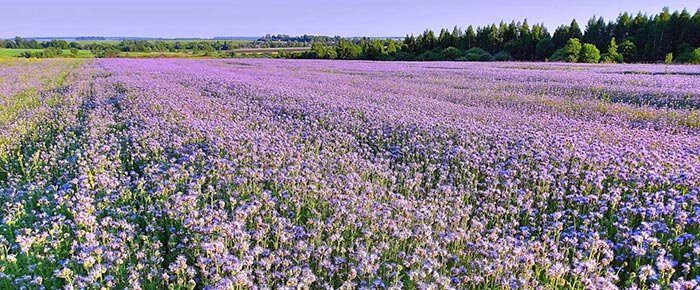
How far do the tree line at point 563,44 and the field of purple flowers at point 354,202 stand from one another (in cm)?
3042

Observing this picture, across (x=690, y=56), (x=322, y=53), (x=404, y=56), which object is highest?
(x=322, y=53)

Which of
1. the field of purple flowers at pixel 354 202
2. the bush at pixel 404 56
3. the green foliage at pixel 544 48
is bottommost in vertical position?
the field of purple flowers at pixel 354 202

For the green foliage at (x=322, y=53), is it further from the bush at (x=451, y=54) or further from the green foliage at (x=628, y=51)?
the green foliage at (x=628, y=51)

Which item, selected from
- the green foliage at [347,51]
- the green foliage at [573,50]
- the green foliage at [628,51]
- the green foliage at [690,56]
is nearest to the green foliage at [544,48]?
the green foliage at [628,51]

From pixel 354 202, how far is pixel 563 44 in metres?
45.2

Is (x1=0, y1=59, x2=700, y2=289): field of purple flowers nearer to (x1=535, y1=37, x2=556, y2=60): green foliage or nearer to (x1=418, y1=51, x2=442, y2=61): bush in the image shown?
(x1=535, y1=37, x2=556, y2=60): green foliage

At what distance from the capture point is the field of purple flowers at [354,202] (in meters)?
2.86

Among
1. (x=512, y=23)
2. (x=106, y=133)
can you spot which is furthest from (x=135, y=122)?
(x=512, y=23)

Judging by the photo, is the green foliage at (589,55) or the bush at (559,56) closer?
the green foliage at (589,55)

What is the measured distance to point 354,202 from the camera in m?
3.72

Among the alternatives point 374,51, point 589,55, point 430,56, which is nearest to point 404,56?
point 430,56

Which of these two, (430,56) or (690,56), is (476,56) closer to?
(430,56)

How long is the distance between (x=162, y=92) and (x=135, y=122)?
386 cm

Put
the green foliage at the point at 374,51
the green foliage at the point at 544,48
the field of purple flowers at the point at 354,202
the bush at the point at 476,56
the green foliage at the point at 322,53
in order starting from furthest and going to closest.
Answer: the green foliage at the point at 322,53
the green foliage at the point at 374,51
the green foliage at the point at 544,48
the bush at the point at 476,56
the field of purple flowers at the point at 354,202
